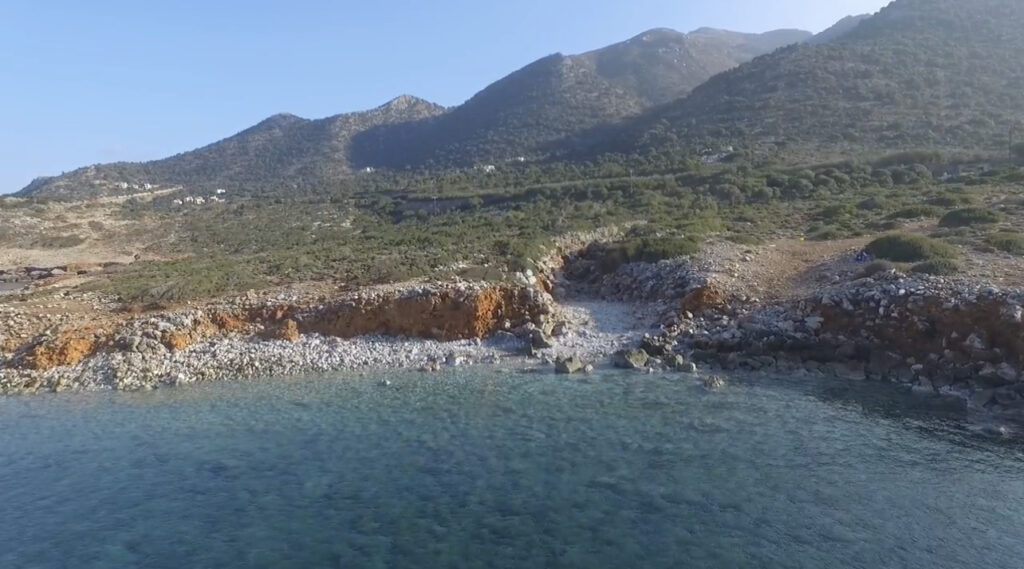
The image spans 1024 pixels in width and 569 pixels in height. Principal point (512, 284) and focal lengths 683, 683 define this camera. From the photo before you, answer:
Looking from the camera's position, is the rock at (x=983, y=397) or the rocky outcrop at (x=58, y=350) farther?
the rocky outcrop at (x=58, y=350)

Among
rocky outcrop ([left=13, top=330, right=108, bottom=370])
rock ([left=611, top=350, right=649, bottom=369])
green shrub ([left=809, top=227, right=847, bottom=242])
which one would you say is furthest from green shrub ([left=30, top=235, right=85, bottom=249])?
green shrub ([left=809, top=227, right=847, bottom=242])

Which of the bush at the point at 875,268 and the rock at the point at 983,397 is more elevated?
the bush at the point at 875,268

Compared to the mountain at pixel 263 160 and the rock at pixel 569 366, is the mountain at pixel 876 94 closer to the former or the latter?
the rock at pixel 569 366

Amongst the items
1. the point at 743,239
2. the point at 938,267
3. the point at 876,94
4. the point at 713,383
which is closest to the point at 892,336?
the point at 938,267

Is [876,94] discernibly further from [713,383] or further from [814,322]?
[713,383]

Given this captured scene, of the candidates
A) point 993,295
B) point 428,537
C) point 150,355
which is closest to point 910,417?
point 993,295

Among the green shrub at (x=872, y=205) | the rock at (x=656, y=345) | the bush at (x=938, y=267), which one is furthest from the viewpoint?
the green shrub at (x=872, y=205)

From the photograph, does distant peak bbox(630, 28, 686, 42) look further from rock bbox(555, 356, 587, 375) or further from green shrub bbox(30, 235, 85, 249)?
rock bbox(555, 356, 587, 375)

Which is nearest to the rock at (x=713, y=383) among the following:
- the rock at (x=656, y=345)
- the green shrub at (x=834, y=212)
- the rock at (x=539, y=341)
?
the rock at (x=656, y=345)
